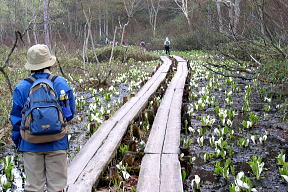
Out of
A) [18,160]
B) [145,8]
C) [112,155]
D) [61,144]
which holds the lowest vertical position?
[18,160]

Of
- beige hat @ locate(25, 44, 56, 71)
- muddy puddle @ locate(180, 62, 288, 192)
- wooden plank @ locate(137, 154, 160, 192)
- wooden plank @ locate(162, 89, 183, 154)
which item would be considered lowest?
muddy puddle @ locate(180, 62, 288, 192)

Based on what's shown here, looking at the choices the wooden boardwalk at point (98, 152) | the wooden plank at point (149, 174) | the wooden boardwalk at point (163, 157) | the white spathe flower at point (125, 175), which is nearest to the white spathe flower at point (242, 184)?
the wooden boardwalk at point (163, 157)

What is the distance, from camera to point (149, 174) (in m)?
3.38

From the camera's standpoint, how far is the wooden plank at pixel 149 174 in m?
3.11

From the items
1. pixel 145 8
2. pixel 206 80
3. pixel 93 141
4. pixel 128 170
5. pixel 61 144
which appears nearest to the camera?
pixel 61 144

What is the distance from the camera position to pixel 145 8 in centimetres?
4194

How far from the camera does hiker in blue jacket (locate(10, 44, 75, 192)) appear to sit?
9.09 ft

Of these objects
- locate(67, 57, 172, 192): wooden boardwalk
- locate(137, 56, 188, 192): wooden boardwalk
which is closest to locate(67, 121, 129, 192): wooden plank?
locate(67, 57, 172, 192): wooden boardwalk

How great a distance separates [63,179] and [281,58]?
503cm

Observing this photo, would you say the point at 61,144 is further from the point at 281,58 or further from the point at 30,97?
the point at 281,58

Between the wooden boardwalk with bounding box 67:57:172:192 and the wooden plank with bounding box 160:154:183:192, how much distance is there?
657 mm

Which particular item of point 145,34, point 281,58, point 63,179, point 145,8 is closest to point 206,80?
point 281,58

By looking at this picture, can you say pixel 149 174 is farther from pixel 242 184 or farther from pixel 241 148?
pixel 241 148

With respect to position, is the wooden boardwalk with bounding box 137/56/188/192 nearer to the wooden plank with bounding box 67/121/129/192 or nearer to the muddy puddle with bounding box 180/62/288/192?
the muddy puddle with bounding box 180/62/288/192
